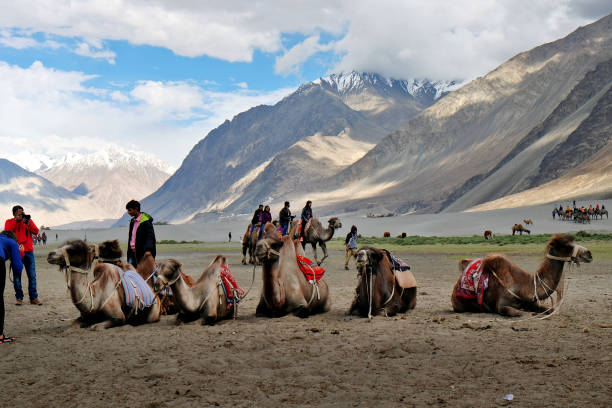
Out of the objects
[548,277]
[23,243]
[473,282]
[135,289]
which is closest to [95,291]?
[135,289]

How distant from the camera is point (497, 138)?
13550 centimetres

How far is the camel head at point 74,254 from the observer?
9.48 meters

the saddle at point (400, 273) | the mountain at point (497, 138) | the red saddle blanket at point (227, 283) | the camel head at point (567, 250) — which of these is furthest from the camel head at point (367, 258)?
the mountain at point (497, 138)

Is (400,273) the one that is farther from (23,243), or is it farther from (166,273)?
(23,243)

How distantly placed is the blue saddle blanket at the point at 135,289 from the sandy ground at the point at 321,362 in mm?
401

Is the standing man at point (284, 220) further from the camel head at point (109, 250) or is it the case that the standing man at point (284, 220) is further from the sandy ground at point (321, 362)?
the camel head at point (109, 250)

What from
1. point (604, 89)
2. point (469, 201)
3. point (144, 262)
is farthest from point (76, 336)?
point (604, 89)

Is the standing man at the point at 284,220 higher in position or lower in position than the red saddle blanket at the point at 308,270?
higher

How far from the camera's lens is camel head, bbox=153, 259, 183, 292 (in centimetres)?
948

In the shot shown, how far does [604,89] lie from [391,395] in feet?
378

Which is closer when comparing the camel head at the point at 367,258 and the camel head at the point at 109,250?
the camel head at the point at 367,258

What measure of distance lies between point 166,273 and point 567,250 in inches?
243

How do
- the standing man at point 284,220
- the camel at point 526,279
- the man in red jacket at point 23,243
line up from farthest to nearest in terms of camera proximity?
the standing man at point 284,220
the man in red jacket at point 23,243
the camel at point 526,279

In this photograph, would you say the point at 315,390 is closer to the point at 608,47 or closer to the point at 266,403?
the point at 266,403
